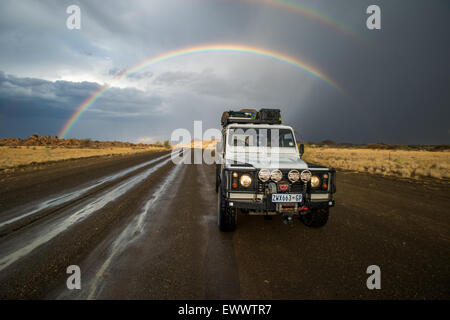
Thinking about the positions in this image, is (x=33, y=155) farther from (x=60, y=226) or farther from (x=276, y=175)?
(x=276, y=175)

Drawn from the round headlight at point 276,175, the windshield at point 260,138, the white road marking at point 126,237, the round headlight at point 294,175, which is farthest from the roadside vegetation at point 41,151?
the round headlight at point 294,175

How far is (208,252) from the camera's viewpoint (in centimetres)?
346

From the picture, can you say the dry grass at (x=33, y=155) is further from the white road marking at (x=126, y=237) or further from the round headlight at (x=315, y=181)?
the round headlight at (x=315, y=181)

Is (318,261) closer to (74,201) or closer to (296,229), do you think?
(296,229)

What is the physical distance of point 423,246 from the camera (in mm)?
3766

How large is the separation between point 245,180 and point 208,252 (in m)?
1.39

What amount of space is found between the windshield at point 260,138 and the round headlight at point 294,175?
1941 millimetres

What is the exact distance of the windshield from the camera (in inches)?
225

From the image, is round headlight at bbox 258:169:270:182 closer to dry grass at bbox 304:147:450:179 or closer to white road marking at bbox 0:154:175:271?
white road marking at bbox 0:154:175:271

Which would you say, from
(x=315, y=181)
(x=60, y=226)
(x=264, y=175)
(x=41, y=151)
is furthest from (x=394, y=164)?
(x=41, y=151)

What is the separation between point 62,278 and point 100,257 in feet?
1.84

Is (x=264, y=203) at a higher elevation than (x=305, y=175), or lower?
lower

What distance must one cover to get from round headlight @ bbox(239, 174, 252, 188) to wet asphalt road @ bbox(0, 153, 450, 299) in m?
1.11

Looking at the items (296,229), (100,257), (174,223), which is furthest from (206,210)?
(100,257)
